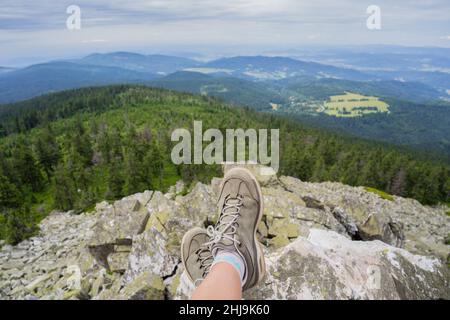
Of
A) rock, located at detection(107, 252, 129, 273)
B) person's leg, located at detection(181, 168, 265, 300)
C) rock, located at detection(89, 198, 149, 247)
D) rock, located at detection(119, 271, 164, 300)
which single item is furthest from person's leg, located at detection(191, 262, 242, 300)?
rock, located at detection(89, 198, 149, 247)

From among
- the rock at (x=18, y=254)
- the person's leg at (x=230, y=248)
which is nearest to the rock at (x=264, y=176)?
the person's leg at (x=230, y=248)

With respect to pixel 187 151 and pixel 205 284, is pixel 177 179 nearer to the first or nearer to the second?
pixel 187 151

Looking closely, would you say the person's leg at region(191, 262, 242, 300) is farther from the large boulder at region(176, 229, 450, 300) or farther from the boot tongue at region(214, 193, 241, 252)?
the large boulder at region(176, 229, 450, 300)

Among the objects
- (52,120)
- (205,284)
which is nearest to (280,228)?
(205,284)

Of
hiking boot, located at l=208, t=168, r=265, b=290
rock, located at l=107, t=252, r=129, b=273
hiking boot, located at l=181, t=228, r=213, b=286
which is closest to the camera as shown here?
hiking boot, located at l=208, t=168, r=265, b=290

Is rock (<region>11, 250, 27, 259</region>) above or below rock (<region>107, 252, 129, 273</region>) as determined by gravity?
below

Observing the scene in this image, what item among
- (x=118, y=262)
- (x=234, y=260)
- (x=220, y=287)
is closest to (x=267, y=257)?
(x=234, y=260)
